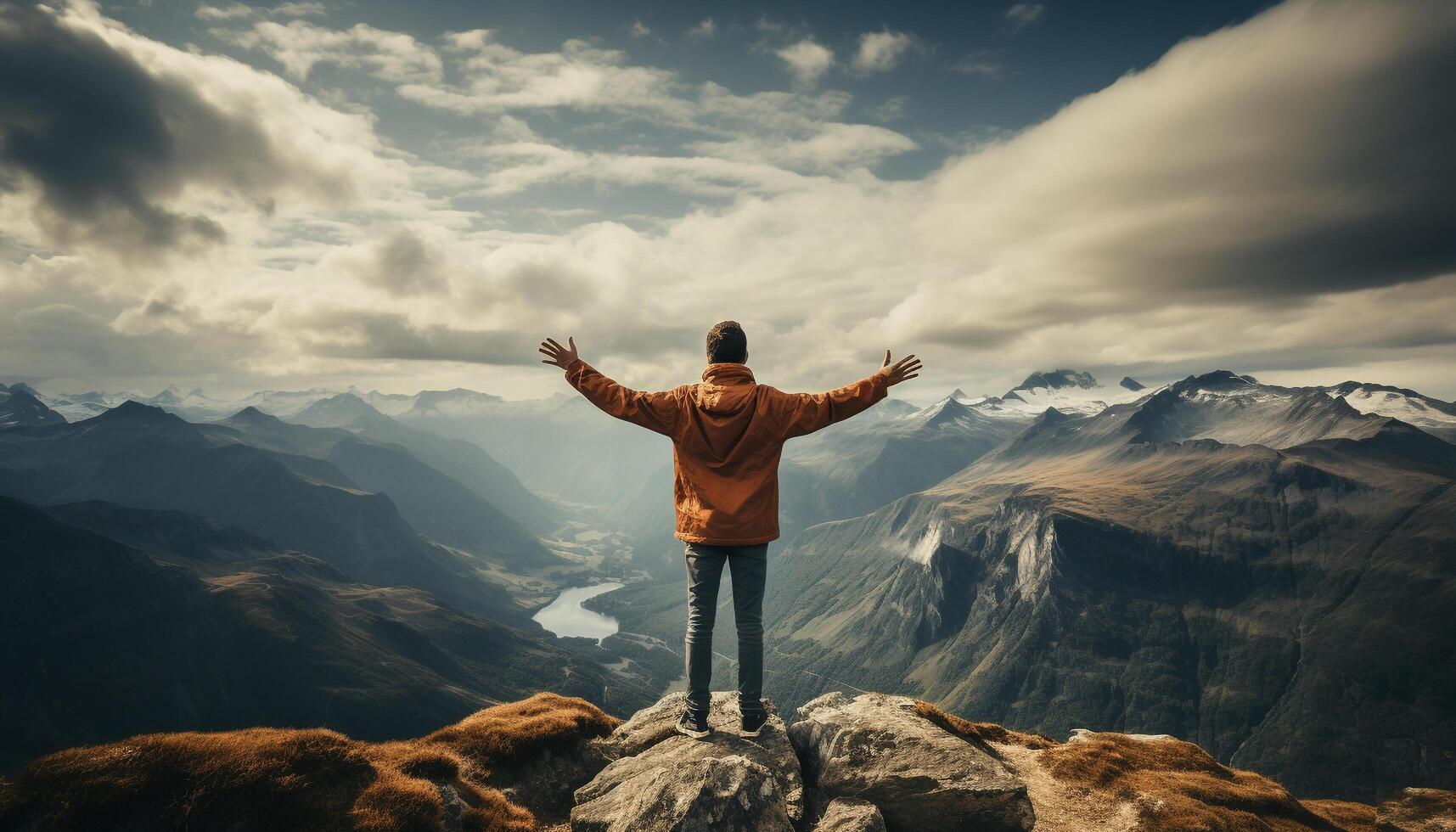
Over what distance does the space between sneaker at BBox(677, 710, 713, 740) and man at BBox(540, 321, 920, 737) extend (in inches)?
45.0

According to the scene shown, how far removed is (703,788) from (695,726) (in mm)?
2648

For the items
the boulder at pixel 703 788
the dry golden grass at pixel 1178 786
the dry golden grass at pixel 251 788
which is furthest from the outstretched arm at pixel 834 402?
the dry golden grass at pixel 1178 786

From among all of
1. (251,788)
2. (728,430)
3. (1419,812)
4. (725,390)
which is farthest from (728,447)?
(1419,812)

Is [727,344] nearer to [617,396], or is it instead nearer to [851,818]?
[617,396]

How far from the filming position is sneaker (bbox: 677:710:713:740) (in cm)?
1399

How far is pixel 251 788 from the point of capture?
33.2 ft

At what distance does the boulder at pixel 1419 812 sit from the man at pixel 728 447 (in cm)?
2455

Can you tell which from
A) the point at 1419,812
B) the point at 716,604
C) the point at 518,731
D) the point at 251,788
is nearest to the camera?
the point at 251,788

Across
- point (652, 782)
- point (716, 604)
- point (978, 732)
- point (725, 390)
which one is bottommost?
point (978, 732)

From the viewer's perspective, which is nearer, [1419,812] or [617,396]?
[617,396]

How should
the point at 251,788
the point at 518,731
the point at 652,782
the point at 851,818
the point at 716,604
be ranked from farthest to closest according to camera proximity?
the point at 518,731
the point at 716,604
the point at 851,818
the point at 652,782
the point at 251,788

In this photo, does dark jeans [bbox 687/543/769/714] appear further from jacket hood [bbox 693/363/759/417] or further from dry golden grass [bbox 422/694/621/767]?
dry golden grass [bbox 422/694/621/767]

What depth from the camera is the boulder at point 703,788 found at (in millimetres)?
11125

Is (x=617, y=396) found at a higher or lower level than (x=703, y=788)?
higher
